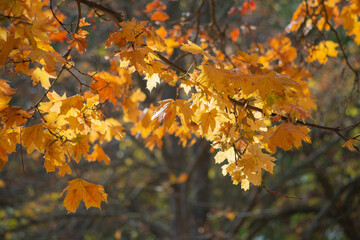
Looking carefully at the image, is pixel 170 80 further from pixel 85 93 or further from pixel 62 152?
pixel 62 152

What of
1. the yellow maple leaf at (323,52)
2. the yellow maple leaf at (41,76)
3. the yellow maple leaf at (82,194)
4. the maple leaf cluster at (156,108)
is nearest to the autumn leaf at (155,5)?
the yellow maple leaf at (323,52)

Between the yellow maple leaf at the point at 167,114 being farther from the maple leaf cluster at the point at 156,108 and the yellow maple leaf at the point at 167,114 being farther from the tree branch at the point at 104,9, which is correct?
the tree branch at the point at 104,9

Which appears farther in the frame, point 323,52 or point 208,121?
point 323,52

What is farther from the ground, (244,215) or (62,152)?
(62,152)

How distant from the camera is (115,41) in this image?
5.65 feet

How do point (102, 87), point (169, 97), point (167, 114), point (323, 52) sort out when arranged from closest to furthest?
point (167, 114)
point (102, 87)
point (323, 52)
point (169, 97)

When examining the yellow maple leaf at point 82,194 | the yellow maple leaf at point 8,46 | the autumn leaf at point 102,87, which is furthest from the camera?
the autumn leaf at point 102,87

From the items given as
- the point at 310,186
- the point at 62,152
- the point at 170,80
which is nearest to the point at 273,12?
the point at 310,186

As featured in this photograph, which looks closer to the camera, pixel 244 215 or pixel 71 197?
pixel 71 197

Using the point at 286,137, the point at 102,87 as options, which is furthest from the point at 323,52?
the point at 102,87

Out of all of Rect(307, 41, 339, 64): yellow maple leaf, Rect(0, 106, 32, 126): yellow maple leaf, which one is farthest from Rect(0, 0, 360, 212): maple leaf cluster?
Rect(307, 41, 339, 64): yellow maple leaf

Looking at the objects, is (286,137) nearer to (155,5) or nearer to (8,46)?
(8,46)

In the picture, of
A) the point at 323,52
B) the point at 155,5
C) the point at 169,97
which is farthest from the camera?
the point at 169,97

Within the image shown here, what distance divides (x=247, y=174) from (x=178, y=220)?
3898 millimetres
